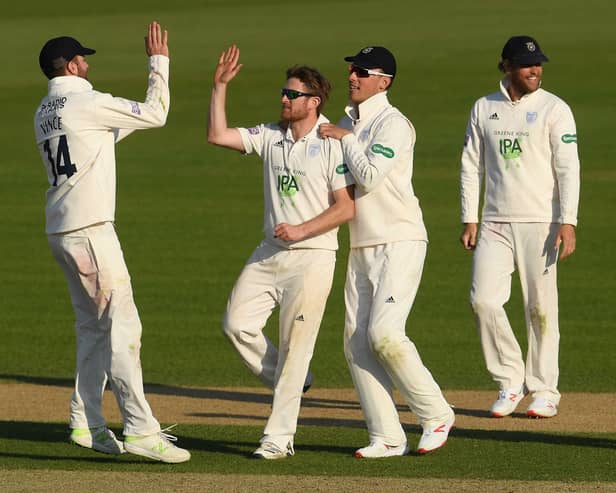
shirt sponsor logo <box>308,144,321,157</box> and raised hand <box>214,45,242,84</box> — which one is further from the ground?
raised hand <box>214,45,242,84</box>

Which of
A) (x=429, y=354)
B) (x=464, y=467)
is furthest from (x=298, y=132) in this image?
(x=429, y=354)

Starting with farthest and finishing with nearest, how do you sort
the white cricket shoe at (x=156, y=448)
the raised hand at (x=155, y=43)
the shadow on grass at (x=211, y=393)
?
1. the shadow on grass at (x=211, y=393)
2. the raised hand at (x=155, y=43)
3. the white cricket shoe at (x=156, y=448)

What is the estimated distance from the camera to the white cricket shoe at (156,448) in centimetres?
870

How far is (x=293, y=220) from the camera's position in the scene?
8867mm

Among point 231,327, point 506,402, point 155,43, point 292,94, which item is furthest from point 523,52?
point 231,327

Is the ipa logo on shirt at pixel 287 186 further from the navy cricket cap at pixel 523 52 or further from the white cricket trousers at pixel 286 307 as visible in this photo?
the navy cricket cap at pixel 523 52

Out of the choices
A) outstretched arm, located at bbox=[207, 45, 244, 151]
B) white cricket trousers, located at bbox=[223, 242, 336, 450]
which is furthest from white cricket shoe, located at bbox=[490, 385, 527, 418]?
outstretched arm, located at bbox=[207, 45, 244, 151]

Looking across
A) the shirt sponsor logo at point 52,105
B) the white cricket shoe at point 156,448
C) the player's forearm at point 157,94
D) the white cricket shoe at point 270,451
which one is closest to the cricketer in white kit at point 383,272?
the white cricket shoe at point 270,451

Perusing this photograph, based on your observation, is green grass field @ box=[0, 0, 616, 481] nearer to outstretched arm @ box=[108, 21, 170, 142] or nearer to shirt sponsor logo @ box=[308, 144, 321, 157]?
shirt sponsor logo @ box=[308, 144, 321, 157]

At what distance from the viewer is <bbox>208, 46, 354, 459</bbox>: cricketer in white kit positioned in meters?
8.85

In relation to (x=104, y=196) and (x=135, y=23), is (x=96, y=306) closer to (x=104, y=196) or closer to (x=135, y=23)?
(x=104, y=196)

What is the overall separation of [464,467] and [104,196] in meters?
2.77

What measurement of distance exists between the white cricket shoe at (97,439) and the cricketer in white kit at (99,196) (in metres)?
0.32

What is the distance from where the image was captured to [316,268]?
8938 millimetres
